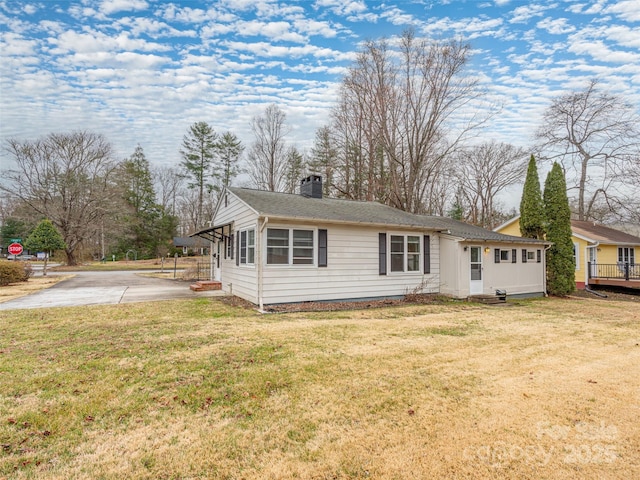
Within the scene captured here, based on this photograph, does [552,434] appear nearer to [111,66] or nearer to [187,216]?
[111,66]

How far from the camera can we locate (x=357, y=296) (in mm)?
10469

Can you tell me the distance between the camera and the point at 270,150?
28.0 m

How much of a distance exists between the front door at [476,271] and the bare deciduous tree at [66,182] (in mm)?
30581

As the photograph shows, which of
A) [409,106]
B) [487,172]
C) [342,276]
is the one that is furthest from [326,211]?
[487,172]

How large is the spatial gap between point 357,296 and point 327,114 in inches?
619

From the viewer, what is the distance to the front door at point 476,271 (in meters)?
11.9

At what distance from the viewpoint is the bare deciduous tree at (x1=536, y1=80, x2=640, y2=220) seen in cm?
Answer: 2114

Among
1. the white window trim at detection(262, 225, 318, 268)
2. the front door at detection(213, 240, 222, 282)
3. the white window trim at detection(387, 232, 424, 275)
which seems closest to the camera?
the white window trim at detection(262, 225, 318, 268)

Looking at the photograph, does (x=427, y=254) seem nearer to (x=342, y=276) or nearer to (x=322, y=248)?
(x=342, y=276)

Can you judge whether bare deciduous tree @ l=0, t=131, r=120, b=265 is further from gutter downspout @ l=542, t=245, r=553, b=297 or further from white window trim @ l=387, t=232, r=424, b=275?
gutter downspout @ l=542, t=245, r=553, b=297

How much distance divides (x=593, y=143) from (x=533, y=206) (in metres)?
13.7

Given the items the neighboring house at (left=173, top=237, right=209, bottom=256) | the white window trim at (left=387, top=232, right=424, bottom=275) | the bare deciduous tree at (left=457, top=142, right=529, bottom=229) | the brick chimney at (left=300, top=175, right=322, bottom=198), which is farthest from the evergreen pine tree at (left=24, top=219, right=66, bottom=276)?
the bare deciduous tree at (left=457, top=142, right=529, bottom=229)

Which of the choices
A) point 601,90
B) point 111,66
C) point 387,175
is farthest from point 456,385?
point 601,90

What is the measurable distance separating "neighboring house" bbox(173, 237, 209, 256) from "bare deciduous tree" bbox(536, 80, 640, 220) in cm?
2787
